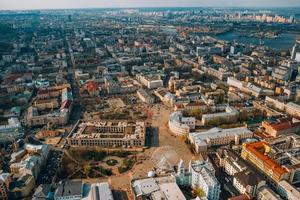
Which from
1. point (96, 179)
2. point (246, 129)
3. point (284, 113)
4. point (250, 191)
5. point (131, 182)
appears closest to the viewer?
point (250, 191)

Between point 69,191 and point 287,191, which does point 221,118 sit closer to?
point 287,191

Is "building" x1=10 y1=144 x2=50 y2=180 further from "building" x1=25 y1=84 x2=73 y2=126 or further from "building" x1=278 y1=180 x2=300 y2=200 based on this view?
"building" x1=278 y1=180 x2=300 y2=200

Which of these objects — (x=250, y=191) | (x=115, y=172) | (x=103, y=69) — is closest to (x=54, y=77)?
(x=103, y=69)

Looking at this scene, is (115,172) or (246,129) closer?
(115,172)

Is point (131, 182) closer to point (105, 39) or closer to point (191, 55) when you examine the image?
point (191, 55)

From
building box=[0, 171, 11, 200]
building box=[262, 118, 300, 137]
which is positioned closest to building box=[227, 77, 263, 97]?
building box=[262, 118, 300, 137]

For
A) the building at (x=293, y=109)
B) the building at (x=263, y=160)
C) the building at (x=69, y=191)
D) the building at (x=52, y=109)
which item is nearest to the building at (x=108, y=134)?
the building at (x=52, y=109)

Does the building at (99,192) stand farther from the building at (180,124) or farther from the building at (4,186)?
the building at (180,124)
